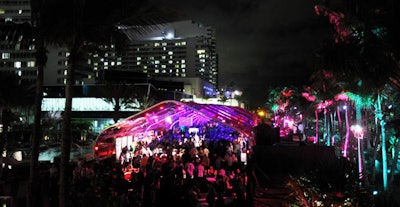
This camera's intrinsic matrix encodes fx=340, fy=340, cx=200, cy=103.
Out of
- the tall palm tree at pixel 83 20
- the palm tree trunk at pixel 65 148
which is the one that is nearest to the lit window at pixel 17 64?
the tall palm tree at pixel 83 20

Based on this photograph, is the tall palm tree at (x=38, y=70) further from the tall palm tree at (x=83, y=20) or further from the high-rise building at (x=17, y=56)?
the high-rise building at (x=17, y=56)

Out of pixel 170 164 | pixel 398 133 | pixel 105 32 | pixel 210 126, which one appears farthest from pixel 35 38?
pixel 210 126

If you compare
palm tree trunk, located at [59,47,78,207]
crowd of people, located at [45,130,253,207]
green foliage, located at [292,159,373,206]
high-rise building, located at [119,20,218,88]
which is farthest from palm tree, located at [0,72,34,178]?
high-rise building, located at [119,20,218,88]

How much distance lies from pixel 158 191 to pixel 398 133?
28.2 ft

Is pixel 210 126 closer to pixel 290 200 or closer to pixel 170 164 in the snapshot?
pixel 170 164

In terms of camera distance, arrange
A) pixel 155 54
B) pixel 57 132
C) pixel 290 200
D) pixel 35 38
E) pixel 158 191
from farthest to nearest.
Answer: pixel 155 54 < pixel 57 132 < pixel 158 191 < pixel 290 200 < pixel 35 38

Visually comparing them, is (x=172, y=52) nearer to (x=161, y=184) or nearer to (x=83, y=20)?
(x=161, y=184)

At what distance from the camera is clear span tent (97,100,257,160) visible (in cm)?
1616

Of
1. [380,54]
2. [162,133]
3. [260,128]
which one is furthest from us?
[162,133]

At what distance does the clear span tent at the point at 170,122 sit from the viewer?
16156 millimetres

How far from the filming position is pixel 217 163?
1412cm

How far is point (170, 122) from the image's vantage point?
2578 cm

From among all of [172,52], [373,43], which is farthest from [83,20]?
[172,52]

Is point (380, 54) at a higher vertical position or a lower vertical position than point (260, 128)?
higher
